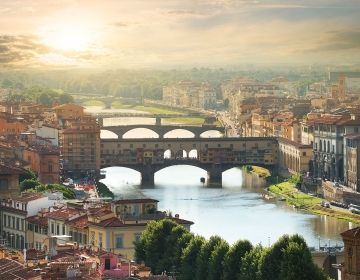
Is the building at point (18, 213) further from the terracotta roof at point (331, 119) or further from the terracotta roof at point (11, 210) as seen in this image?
the terracotta roof at point (331, 119)

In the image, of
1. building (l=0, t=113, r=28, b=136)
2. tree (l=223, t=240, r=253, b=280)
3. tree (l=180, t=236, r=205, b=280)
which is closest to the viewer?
tree (l=223, t=240, r=253, b=280)

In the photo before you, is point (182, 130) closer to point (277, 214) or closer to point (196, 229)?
point (277, 214)

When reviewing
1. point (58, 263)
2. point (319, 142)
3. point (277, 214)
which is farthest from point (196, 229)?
point (319, 142)

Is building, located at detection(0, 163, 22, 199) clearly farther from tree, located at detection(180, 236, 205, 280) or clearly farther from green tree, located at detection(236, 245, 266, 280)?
green tree, located at detection(236, 245, 266, 280)

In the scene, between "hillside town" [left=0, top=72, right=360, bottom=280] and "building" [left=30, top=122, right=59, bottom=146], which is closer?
"hillside town" [left=0, top=72, right=360, bottom=280]

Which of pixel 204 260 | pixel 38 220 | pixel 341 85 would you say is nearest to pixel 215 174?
pixel 38 220

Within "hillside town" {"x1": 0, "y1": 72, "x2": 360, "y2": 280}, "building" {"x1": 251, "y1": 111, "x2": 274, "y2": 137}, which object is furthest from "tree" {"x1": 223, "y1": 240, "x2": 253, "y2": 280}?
"building" {"x1": 251, "y1": 111, "x2": 274, "y2": 137}
